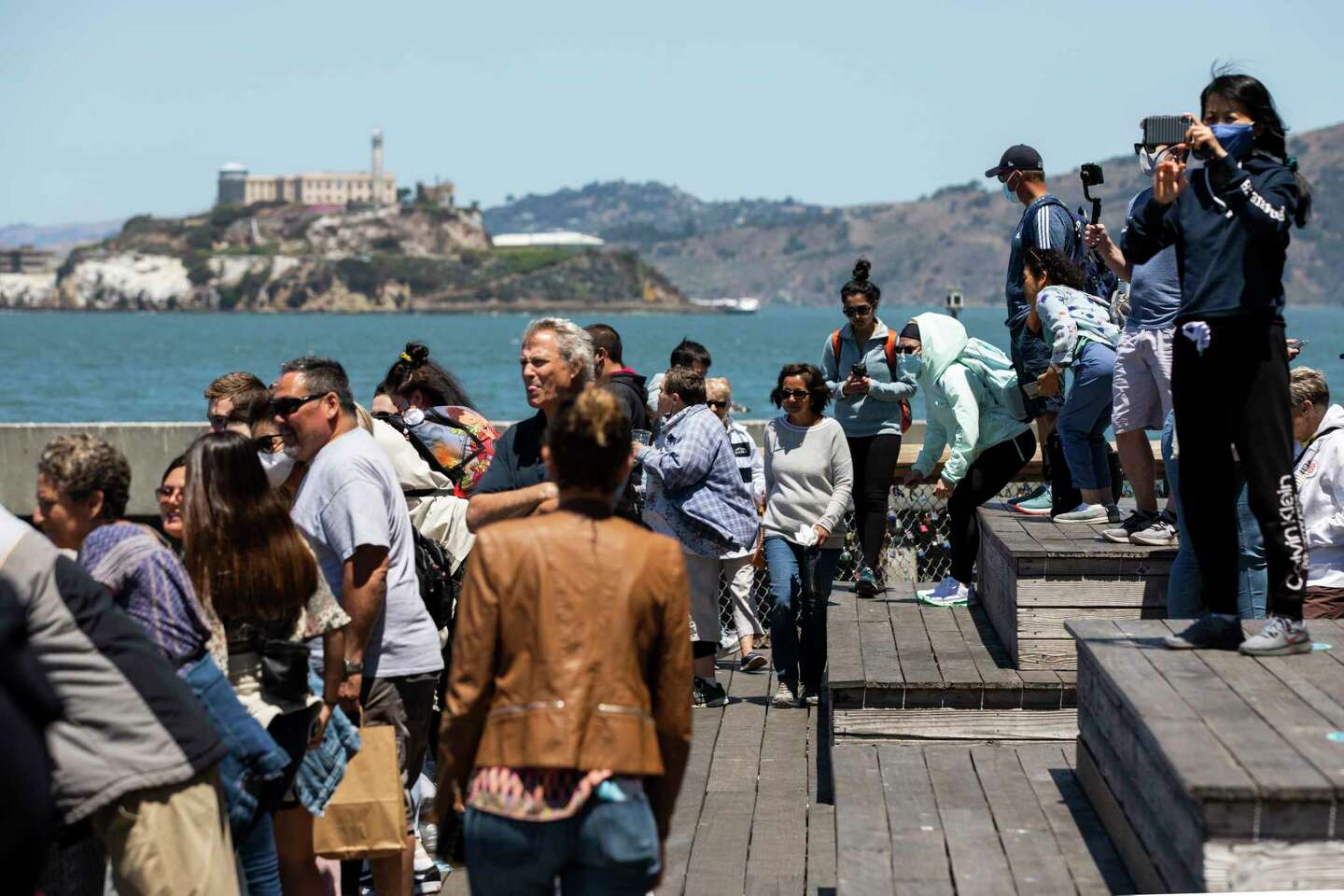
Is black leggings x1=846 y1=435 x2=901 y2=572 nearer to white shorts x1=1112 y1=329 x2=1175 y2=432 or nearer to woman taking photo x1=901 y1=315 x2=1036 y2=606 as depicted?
woman taking photo x1=901 y1=315 x2=1036 y2=606

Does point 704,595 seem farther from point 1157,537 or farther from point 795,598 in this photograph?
point 1157,537

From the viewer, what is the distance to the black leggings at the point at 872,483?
9.00m

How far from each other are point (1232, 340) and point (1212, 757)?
1.45 metres

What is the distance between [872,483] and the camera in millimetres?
9016

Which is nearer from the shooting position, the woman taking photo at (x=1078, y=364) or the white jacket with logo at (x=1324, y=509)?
the white jacket with logo at (x=1324, y=509)

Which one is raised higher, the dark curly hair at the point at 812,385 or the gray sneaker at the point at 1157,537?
the dark curly hair at the point at 812,385

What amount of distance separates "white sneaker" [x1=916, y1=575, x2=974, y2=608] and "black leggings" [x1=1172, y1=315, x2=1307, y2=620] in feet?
10.9

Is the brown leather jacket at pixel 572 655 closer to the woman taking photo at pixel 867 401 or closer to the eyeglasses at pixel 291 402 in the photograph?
the eyeglasses at pixel 291 402

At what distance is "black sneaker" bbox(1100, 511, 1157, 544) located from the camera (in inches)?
274

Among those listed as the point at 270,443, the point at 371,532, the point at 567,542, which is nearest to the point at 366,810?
the point at 371,532

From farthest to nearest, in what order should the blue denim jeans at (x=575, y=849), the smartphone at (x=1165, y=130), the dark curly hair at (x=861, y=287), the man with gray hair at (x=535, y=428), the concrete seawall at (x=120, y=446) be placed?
the concrete seawall at (x=120, y=446), the dark curly hair at (x=861, y=287), the man with gray hair at (x=535, y=428), the smartphone at (x=1165, y=130), the blue denim jeans at (x=575, y=849)

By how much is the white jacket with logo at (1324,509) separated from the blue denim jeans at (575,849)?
13.5 ft

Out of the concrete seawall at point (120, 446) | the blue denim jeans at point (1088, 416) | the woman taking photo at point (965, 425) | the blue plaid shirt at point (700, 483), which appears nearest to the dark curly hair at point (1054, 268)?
the blue denim jeans at point (1088, 416)

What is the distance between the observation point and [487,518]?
17.5 ft
